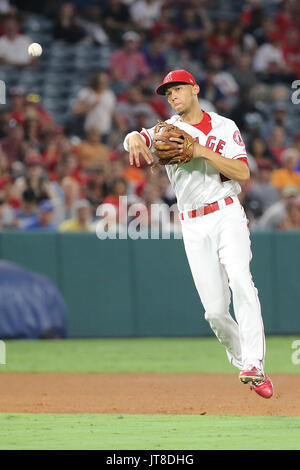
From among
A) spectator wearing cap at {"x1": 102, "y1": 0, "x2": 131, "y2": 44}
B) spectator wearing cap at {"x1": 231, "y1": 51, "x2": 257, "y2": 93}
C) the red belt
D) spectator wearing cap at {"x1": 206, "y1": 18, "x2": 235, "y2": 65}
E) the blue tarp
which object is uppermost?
spectator wearing cap at {"x1": 102, "y1": 0, "x2": 131, "y2": 44}

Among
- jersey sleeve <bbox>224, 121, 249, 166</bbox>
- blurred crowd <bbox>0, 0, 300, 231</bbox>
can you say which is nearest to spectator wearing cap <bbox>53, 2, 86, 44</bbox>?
blurred crowd <bbox>0, 0, 300, 231</bbox>

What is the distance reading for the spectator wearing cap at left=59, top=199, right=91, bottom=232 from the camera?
11500 mm

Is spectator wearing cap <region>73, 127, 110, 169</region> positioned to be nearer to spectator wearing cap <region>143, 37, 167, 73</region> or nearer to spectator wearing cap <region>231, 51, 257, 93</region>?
spectator wearing cap <region>143, 37, 167, 73</region>

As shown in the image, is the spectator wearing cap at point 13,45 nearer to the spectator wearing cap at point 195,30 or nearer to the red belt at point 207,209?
the spectator wearing cap at point 195,30

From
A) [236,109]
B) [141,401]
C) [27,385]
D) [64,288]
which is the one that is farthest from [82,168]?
[141,401]

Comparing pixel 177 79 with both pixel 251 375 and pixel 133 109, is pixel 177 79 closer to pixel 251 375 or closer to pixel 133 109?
pixel 251 375

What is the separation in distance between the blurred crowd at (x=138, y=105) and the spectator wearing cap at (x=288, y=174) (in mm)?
16

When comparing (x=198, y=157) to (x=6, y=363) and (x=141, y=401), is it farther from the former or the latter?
(x=6, y=363)

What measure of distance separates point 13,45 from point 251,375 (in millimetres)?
10296

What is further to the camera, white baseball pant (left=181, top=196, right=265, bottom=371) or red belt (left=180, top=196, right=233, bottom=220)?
red belt (left=180, top=196, right=233, bottom=220)

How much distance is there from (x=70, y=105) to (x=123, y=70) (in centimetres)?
109

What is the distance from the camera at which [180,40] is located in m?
16.4

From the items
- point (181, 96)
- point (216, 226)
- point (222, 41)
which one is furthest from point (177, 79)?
point (222, 41)

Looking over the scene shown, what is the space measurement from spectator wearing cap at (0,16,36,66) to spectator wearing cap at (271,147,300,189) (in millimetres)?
4683
